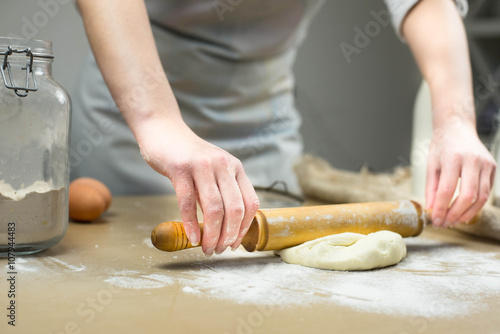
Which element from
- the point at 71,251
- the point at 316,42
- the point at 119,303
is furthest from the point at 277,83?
the point at 316,42

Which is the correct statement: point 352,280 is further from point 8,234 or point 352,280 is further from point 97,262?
point 8,234

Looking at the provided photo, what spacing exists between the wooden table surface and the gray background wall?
8.36 feet

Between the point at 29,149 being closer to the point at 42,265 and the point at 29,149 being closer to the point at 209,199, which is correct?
the point at 42,265

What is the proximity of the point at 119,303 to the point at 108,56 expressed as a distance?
45cm

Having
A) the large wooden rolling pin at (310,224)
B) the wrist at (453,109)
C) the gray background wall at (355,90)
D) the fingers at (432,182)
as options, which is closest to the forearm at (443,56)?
the wrist at (453,109)

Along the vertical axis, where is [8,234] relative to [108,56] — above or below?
below

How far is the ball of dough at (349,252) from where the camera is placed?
0.83 m

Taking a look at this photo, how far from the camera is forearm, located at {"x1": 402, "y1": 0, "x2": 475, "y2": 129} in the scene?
3.90ft

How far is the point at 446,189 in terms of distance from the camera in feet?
3.45

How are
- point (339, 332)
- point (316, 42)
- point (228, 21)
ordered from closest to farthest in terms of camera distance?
point (339, 332) → point (228, 21) → point (316, 42)

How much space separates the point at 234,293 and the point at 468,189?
0.59 metres

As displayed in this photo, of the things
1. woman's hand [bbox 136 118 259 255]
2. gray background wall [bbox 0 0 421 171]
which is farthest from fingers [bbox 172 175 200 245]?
gray background wall [bbox 0 0 421 171]

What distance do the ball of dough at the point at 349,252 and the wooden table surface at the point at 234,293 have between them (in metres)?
0.02

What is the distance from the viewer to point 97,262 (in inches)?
32.9
